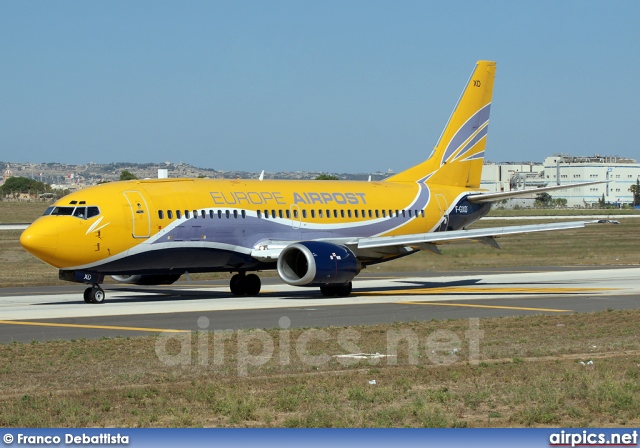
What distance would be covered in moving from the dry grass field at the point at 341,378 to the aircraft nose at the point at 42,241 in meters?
9.37

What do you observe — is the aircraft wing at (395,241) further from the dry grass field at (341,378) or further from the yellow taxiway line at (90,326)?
the yellow taxiway line at (90,326)

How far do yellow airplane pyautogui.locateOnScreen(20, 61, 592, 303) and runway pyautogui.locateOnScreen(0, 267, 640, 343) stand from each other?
1.17 m

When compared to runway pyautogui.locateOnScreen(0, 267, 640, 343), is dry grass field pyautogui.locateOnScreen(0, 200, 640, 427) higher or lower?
higher

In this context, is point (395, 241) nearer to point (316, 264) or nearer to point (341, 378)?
point (316, 264)

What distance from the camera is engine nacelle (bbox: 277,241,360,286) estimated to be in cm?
3231

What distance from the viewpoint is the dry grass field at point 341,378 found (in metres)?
13.0

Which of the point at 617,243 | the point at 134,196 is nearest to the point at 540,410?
the point at 134,196

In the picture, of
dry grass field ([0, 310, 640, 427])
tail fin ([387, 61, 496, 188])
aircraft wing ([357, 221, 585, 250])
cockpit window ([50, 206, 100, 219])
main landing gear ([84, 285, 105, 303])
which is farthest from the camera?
tail fin ([387, 61, 496, 188])

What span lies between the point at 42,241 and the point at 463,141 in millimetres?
19555

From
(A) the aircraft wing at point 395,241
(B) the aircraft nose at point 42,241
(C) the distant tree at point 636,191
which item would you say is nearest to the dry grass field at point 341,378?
(A) the aircraft wing at point 395,241

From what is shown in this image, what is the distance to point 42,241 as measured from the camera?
29844mm

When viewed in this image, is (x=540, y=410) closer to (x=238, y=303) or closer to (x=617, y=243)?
(x=238, y=303)

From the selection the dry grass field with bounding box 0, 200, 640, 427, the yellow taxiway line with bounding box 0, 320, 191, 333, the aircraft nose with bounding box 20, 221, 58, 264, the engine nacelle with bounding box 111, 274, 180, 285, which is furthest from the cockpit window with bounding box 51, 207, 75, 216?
the dry grass field with bounding box 0, 200, 640, 427

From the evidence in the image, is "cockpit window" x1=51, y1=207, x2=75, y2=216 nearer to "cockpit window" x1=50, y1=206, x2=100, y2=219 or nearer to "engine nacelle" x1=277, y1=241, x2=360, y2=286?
"cockpit window" x1=50, y1=206, x2=100, y2=219
